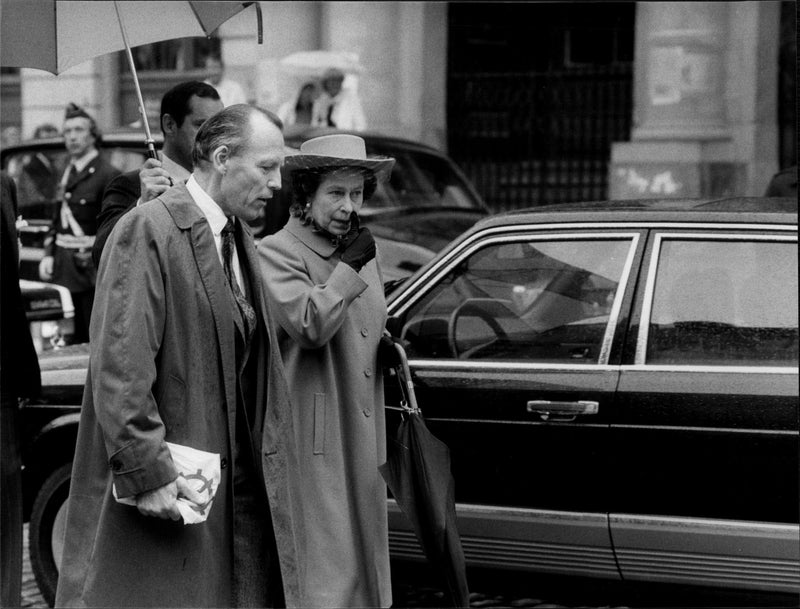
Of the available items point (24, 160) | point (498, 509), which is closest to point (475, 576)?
point (498, 509)

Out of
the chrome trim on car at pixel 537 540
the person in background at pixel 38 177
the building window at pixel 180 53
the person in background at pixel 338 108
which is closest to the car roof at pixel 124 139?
the person in background at pixel 38 177

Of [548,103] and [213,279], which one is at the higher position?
[548,103]

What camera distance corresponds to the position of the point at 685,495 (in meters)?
4.71

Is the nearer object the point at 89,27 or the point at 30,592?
the point at 89,27

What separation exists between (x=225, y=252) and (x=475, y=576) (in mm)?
1961

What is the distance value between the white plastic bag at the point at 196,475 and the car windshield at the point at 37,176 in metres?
6.67

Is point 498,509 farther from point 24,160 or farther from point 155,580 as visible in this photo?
point 24,160

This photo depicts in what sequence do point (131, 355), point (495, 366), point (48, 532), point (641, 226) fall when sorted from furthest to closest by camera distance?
point (48, 532) → point (495, 366) → point (641, 226) → point (131, 355)

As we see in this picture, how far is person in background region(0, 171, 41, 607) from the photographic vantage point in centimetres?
451

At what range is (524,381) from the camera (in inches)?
196

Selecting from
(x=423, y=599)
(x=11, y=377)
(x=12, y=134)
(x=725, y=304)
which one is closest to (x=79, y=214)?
(x=423, y=599)

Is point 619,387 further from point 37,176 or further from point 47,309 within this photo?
point 37,176

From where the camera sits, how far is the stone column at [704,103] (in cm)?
1445

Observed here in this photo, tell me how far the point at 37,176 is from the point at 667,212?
254 inches
